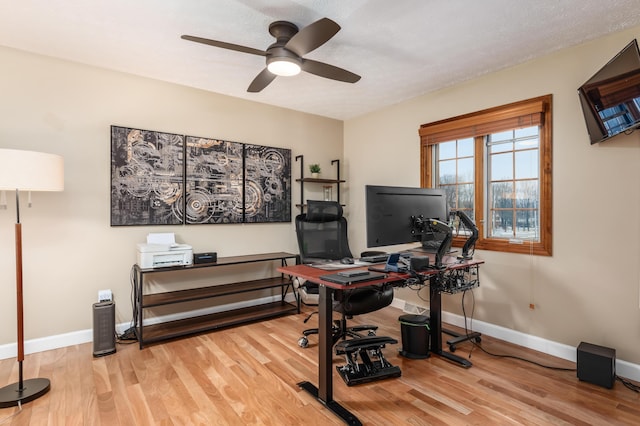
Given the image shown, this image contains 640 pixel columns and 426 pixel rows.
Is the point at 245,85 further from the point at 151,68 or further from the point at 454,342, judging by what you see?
the point at 454,342

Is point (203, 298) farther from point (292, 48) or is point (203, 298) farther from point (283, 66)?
point (292, 48)

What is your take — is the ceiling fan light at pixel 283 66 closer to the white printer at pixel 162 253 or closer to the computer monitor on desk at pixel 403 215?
the computer monitor on desk at pixel 403 215

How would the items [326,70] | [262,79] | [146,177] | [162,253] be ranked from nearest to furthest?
[326,70], [262,79], [162,253], [146,177]

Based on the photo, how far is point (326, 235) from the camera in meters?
3.46

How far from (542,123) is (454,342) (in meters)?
2.01

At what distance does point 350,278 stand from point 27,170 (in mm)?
A: 2123

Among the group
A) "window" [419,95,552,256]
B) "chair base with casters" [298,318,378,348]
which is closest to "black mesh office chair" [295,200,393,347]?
"chair base with casters" [298,318,378,348]

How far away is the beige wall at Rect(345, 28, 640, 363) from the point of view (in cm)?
239

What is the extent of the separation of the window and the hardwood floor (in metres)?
1.03

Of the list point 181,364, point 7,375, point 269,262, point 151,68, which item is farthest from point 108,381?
point 151,68

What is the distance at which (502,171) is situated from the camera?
3.16 metres

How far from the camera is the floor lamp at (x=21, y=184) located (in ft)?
6.57

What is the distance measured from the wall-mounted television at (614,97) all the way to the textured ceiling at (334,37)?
38cm

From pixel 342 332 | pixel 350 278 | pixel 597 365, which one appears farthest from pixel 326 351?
pixel 597 365
